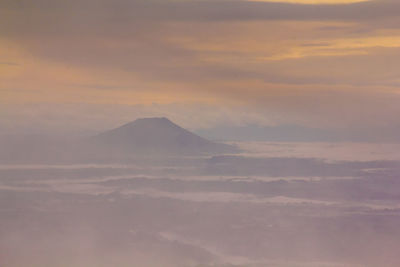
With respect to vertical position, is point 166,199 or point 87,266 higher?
point 166,199

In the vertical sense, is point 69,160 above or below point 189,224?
above

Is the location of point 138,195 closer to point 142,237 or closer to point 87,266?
point 142,237

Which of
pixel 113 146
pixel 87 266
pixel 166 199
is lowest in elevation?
pixel 87 266

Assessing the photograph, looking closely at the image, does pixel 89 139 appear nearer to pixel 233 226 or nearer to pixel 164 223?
pixel 164 223

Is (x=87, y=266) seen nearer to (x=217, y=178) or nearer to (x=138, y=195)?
(x=138, y=195)

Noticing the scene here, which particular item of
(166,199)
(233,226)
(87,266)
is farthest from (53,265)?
(233,226)

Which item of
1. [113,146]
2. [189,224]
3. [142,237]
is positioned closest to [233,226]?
[189,224]

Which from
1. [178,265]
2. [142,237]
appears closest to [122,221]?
[142,237]
